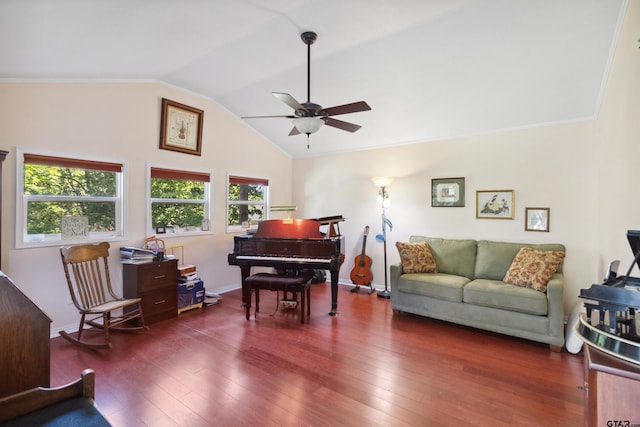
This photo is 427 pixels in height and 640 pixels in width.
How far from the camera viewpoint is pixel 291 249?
3934mm

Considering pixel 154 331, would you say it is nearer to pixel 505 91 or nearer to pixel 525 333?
pixel 525 333

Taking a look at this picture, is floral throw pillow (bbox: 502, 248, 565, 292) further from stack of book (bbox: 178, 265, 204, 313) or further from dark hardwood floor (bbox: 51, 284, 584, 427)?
stack of book (bbox: 178, 265, 204, 313)

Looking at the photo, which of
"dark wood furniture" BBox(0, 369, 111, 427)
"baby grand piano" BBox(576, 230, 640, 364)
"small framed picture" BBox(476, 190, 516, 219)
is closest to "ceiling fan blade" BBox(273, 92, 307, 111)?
"dark wood furniture" BBox(0, 369, 111, 427)

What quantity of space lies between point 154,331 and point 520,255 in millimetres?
4210

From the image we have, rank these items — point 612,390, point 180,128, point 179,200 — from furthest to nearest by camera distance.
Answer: point 179,200 < point 180,128 < point 612,390

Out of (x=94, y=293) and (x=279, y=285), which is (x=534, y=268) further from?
(x=94, y=293)

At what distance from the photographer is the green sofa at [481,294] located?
3.00m

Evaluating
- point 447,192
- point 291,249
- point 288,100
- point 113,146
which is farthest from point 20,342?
Result: point 447,192

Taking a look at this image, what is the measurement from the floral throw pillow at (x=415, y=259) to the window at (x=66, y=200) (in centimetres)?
355

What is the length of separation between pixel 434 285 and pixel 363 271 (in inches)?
60.6

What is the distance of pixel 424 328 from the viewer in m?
3.51

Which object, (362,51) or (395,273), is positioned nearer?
(362,51)

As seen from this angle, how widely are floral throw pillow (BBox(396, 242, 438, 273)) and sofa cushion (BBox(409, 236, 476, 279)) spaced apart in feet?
0.42

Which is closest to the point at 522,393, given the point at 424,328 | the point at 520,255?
the point at 424,328
